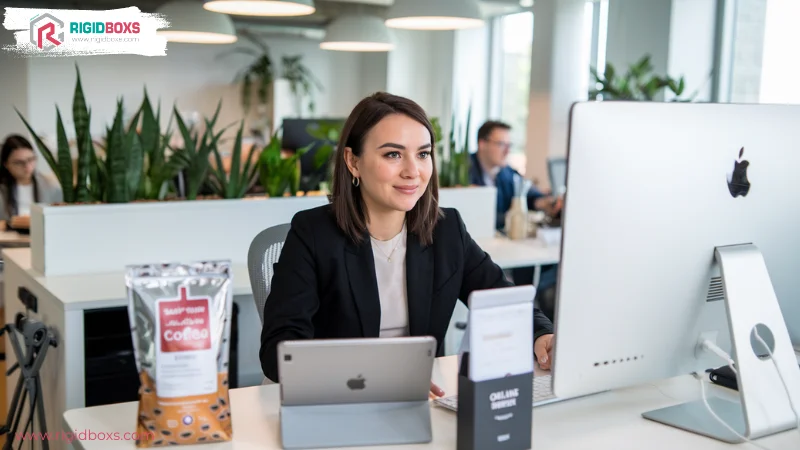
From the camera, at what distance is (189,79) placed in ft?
27.3

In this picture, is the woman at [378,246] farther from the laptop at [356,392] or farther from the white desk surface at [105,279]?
the white desk surface at [105,279]

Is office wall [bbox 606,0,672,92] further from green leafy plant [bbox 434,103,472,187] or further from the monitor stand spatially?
the monitor stand

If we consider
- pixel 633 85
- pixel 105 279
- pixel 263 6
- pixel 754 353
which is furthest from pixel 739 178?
pixel 633 85

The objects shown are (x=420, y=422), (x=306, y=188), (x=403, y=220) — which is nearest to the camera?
(x=420, y=422)

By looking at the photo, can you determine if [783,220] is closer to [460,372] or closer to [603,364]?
[603,364]

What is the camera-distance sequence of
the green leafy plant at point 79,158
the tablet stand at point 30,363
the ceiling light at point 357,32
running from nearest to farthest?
the tablet stand at point 30,363 < the green leafy plant at point 79,158 < the ceiling light at point 357,32

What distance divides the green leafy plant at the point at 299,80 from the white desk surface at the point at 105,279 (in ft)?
18.5

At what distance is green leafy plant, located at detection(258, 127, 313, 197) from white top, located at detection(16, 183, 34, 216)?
6.00ft

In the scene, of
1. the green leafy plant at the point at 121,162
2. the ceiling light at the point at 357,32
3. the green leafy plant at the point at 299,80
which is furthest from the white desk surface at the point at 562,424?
the green leafy plant at the point at 299,80

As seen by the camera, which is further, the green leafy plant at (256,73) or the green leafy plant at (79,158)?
the green leafy plant at (256,73)

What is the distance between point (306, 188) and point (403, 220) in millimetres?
1808

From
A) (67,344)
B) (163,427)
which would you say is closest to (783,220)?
(163,427)

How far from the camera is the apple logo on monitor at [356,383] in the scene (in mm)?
1178

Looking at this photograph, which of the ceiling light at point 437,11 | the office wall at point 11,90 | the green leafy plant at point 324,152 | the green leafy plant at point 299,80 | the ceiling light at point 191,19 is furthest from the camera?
the green leafy plant at point 299,80
